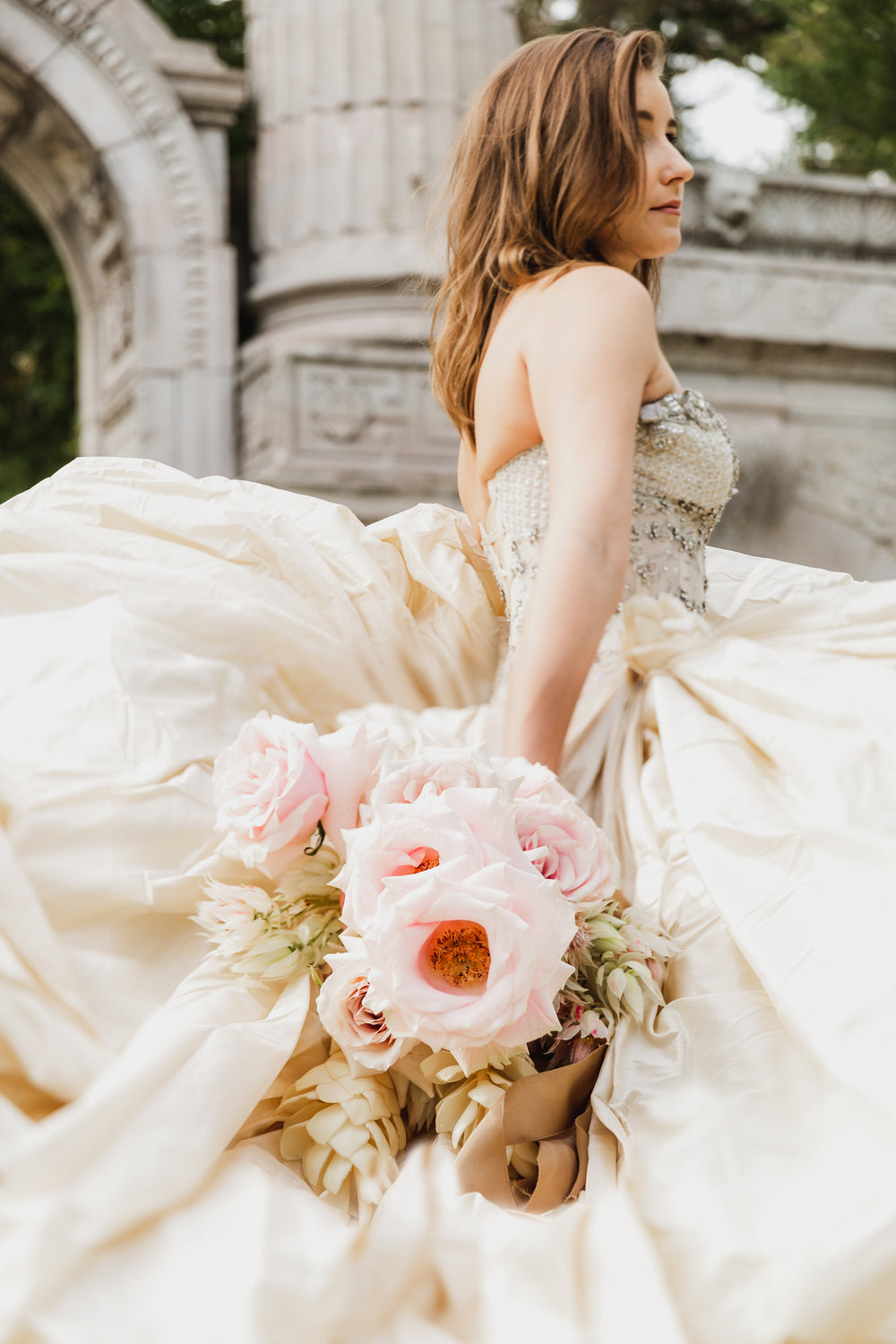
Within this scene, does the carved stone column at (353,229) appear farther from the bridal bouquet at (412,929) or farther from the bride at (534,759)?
the bridal bouquet at (412,929)

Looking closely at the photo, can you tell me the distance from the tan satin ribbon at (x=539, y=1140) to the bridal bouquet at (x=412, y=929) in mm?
14

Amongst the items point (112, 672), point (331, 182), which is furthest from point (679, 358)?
point (112, 672)

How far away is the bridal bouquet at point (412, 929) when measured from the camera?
0.97 metres

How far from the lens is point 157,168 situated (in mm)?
4812

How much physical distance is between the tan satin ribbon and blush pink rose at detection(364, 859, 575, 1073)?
0.06 m

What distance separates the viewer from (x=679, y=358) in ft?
16.8

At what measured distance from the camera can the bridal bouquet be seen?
0.97 metres

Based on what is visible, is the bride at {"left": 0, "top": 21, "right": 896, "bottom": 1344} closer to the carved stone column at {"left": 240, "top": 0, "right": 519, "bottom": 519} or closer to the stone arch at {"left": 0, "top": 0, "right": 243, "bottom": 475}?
the carved stone column at {"left": 240, "top": 0, "right": 519, "bottom": 519}

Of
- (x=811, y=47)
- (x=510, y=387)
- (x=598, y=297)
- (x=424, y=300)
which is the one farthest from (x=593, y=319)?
(x=811, y=47)

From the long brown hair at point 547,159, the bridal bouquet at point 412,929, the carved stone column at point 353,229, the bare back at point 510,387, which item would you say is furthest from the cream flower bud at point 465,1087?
the carved stone column at point 353,229

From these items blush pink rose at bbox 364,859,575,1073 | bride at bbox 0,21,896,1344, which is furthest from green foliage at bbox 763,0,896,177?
blush pink rose at bbox 364,859,575,1073

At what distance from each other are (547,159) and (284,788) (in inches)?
40.5

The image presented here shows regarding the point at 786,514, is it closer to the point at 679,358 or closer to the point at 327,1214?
the point at 679,358

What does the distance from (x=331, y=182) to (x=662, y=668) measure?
380 centimetres
